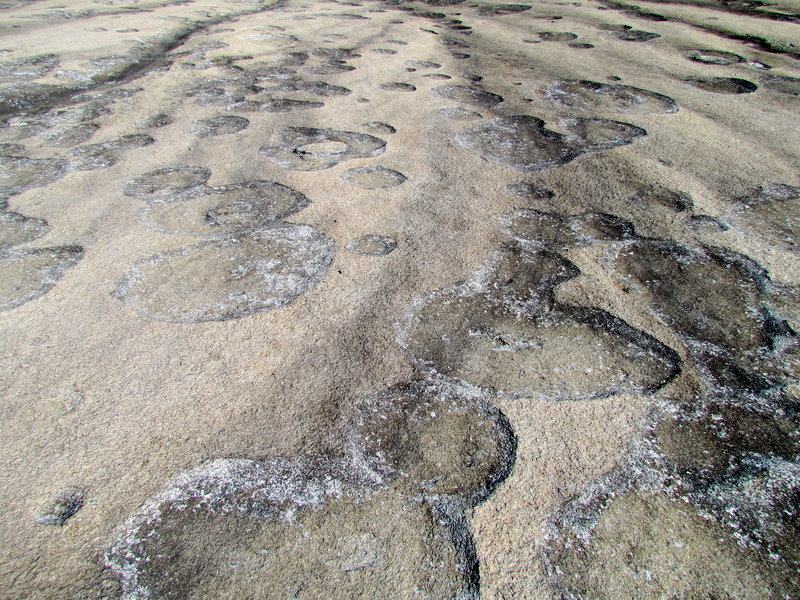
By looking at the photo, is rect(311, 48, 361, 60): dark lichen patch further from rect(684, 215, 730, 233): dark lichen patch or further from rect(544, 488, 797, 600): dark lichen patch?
rect(544, 488, 797, 600): dark lichen patch

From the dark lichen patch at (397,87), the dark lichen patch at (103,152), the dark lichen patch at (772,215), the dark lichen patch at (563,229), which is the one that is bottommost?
the dark lichen patch at (103,152)

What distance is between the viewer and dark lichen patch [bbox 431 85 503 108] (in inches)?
111

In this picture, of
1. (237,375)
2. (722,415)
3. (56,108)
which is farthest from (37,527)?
(56,108)

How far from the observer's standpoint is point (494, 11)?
481 centimetres

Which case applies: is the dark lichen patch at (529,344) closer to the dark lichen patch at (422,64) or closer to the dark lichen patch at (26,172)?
the dark lichen patch at (26,172)

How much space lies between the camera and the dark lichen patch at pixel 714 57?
3372 millimetres

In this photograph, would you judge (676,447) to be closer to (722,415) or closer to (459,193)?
(722,415)

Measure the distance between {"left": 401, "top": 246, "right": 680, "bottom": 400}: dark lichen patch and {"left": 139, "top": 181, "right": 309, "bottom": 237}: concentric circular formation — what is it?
691 mm

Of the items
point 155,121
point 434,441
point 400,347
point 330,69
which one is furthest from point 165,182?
point 330,69

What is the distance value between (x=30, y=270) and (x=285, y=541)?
1145 millimetres

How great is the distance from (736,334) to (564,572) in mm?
805

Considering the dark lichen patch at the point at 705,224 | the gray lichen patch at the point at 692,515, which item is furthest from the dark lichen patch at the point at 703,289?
the gray lichen patch at the point at 692,515

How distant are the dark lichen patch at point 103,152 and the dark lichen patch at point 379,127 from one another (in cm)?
90

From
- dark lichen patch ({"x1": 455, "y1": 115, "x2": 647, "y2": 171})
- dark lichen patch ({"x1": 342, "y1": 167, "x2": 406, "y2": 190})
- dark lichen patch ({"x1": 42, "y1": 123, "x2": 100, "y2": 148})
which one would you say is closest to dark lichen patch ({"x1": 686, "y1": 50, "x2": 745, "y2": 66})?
dark lichen patch ({"x1": 455, "y1": 115, "x2": 647, "y2": 171})
